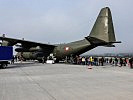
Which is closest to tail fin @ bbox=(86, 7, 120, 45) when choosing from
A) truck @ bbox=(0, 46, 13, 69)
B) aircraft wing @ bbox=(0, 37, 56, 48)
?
aircraft wing @ bbox=(0, 37, 56, 48)

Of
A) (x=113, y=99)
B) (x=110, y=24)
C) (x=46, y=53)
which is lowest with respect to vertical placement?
(x=113, y=99)

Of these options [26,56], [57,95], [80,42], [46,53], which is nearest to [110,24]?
[80,42]

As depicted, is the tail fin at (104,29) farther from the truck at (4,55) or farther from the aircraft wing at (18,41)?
the truck at (4,55)

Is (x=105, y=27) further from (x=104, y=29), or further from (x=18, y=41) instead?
(x=18, y=41)

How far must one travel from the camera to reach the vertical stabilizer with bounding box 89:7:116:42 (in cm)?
3722

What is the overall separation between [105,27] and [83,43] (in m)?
4.28

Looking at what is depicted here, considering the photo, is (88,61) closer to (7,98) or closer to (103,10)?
(103,10)

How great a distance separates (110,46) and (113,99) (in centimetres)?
3000

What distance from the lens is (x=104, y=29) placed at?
123 feet

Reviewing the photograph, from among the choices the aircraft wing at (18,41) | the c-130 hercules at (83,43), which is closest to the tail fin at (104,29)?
the c-130 hercules at (83,43)

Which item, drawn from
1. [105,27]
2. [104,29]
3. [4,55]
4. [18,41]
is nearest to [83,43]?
[104,29]

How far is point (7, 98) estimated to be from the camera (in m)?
9.97

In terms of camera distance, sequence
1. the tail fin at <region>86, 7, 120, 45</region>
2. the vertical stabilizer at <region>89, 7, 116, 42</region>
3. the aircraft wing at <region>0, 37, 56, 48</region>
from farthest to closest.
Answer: the aircraft wing at <region>0, 37, 56, 48</region>, the vertical stabilizer at <region>89, 7, 116, 42</region>, the tail fin at <region>86, 7, 120, 45</region>

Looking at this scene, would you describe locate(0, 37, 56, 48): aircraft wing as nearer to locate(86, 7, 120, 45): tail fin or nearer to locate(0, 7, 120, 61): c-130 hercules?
locate(0, 7, 120, 61): c-130 hercules
